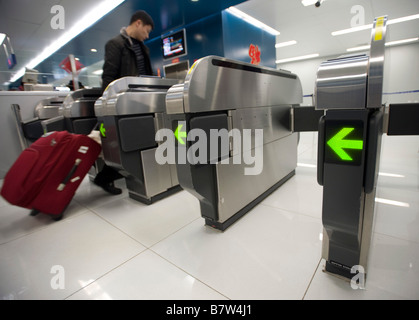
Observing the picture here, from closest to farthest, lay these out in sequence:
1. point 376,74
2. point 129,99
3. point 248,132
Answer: point 376,74 → point 248,132 → point 129,99

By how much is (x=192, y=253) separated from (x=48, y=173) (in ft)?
3.96

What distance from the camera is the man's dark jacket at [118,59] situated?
1.92 meters

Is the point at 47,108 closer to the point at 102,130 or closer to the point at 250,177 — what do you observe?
the point at 102,130

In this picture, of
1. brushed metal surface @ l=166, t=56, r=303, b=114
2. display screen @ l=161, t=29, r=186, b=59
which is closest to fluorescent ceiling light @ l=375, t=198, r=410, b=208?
brushed metal surface @ l=166, t=56, r=303, b=114

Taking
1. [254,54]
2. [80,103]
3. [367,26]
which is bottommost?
[80,103]

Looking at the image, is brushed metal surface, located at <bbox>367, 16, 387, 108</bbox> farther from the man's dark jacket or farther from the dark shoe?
the dark shoe

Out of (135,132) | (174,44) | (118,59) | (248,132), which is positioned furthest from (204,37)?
(248,132)

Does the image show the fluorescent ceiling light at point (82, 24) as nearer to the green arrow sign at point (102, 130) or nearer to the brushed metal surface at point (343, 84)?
the green arrow sign at point (102, 130)

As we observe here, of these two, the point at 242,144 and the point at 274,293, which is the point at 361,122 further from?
the point at 242,144

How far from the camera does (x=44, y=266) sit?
3.69ft

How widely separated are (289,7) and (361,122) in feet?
14.6

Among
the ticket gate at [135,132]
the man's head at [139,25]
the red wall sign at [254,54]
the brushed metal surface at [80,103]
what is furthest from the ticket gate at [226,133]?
the red wall sign at [254,54]

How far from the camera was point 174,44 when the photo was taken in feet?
14.2

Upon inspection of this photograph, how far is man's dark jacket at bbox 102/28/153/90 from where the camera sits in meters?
1.92
